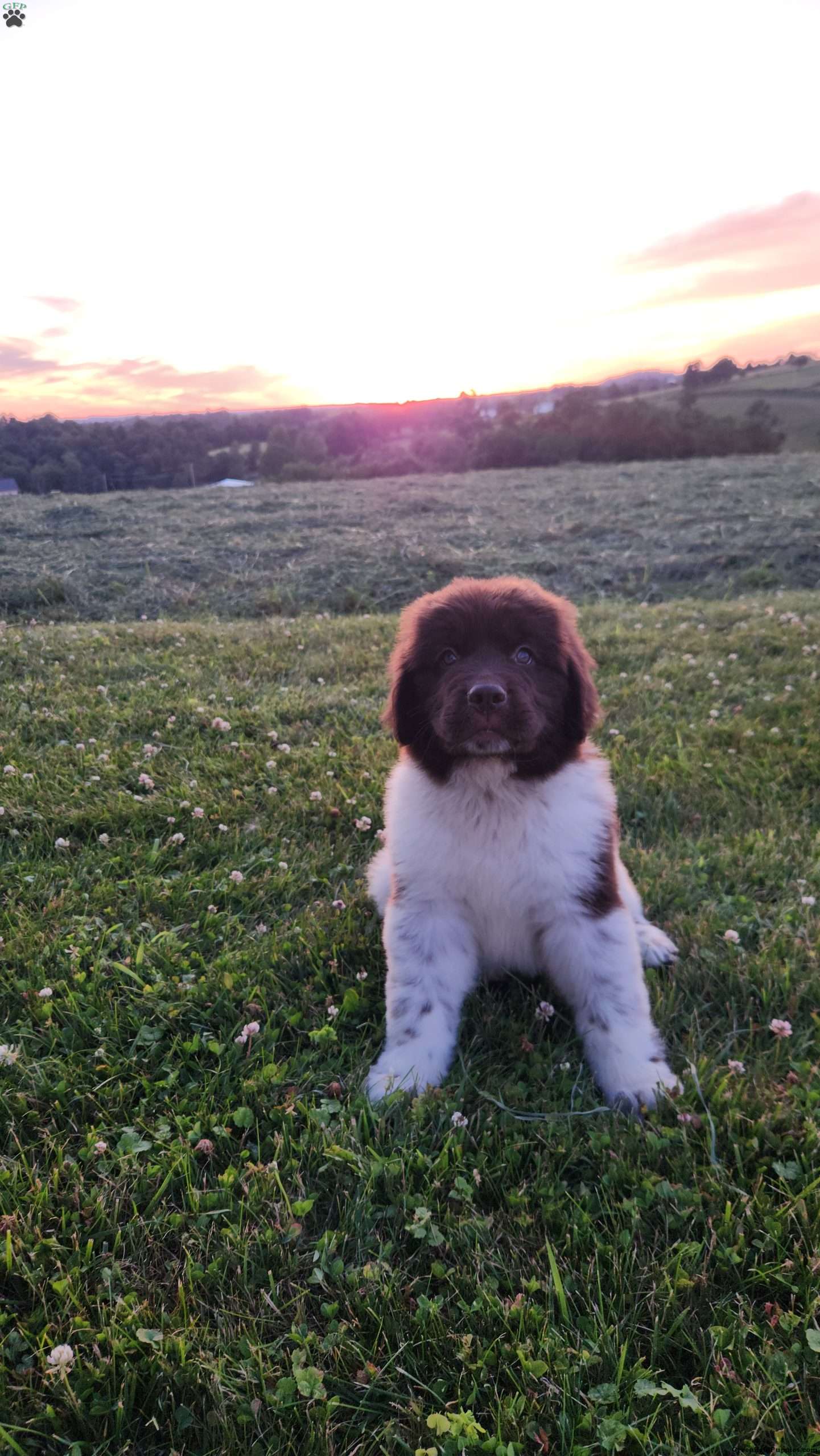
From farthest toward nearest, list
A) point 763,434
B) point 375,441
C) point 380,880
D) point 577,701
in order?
point 763,434 → point 375,441 → point 380,880 → point 577,701

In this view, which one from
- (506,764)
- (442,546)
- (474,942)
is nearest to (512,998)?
(474,942)

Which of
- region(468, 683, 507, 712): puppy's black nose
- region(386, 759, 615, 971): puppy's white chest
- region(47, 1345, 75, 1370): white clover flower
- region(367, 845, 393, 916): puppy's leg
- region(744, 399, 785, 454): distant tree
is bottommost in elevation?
region(47, 1345, 75, 1370): white clover flower

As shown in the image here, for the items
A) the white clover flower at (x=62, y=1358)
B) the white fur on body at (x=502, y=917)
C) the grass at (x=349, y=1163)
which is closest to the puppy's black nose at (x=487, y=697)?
the white fur on body at (x=502, y=917)

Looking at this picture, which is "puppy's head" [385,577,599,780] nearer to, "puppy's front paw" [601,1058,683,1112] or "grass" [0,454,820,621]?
"puppy's front paw" [601,1058,683,1112]

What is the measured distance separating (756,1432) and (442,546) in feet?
37.0

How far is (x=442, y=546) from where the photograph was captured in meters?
12.1

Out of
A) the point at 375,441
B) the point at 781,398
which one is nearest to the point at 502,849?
the point at 375,441

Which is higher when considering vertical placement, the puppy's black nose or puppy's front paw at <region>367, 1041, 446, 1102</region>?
the puppy's black nose

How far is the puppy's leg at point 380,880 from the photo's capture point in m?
3.27

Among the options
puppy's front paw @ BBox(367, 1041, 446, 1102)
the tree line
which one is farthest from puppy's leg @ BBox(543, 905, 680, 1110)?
the tree line

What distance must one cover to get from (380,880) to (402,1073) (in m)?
0.90

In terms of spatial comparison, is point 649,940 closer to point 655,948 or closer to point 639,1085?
point 655,948

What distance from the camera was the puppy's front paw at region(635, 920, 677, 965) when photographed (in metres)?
3.18

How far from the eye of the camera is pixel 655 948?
3201 mm
